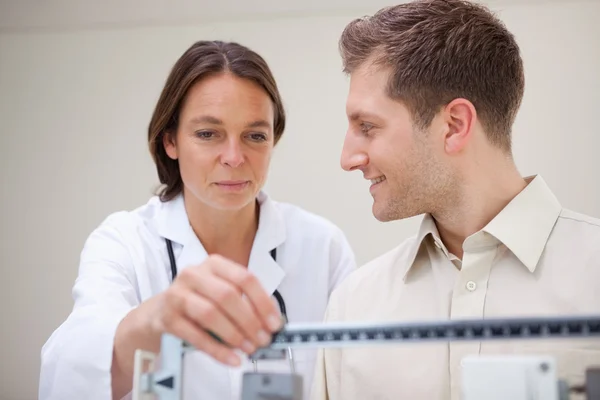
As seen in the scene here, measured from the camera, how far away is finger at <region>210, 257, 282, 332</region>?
0.73 metres

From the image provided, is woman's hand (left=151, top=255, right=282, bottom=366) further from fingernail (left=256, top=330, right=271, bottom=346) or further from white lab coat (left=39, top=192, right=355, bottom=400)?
white lab coat (left=39, top=192, right=355, bottom=400)

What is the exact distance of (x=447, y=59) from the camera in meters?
1.26

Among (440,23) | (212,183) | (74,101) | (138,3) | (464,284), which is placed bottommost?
(464,284)

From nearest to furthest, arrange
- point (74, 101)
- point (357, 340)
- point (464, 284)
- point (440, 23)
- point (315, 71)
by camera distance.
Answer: point (357, 340) < point (464, 284) < point (440, 23) < point (315, 71) < point (74, 101)

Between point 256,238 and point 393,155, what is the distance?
626 millimetres

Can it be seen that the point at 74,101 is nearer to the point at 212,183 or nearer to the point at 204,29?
the point at 204,29

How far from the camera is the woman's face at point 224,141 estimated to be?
162 cm

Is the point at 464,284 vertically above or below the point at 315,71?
below

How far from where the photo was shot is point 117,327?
1197 millimetres

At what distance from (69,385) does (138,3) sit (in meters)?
1.93

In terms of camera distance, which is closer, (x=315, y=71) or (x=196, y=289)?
(x=196, y=289)

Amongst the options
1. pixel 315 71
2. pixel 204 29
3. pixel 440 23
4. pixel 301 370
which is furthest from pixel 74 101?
pixel 440 23

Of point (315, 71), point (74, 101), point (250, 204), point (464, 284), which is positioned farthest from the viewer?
point (74, 101)

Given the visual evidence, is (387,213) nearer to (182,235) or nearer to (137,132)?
(182,235)
